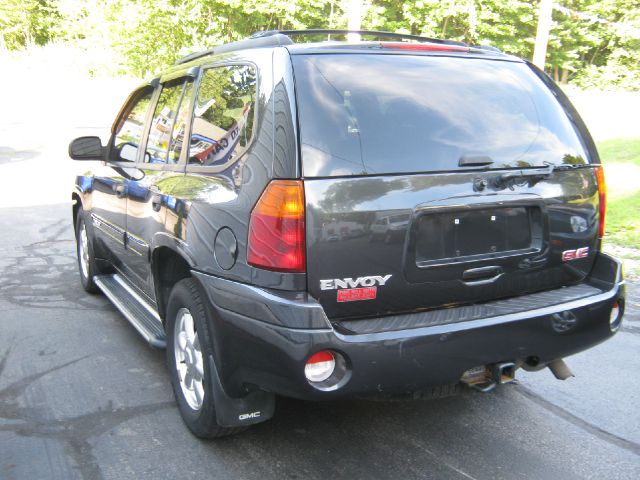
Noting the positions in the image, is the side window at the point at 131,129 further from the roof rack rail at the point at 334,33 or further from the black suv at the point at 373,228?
the roof rack rail at the point at 334,33

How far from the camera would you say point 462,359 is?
8.60 ft

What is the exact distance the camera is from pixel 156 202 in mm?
3465

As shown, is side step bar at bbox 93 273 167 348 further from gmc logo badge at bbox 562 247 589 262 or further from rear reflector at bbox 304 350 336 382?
gmc logo badge at bbox 562 247 589 262

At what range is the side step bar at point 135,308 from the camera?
3.59 m

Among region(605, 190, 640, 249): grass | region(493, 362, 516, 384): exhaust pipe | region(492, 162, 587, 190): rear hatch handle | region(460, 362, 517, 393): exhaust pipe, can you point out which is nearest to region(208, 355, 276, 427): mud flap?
region(460, 362, 517, 393): exhaust pipe

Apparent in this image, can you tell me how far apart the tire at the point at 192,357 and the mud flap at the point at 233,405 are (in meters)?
0.05

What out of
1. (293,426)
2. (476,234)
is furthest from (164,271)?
(476,234)

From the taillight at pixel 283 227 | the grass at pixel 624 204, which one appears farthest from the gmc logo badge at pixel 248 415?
the grass at pixel 624 204

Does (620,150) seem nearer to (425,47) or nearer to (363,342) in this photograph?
(425,47)

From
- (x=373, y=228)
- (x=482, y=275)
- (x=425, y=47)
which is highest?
(x=425, y=47)

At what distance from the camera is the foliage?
1141 inches

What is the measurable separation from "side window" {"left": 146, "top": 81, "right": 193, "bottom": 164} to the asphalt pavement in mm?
1420

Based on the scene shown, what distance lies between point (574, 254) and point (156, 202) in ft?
7.40

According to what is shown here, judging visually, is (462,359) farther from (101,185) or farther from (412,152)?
(101,185)
